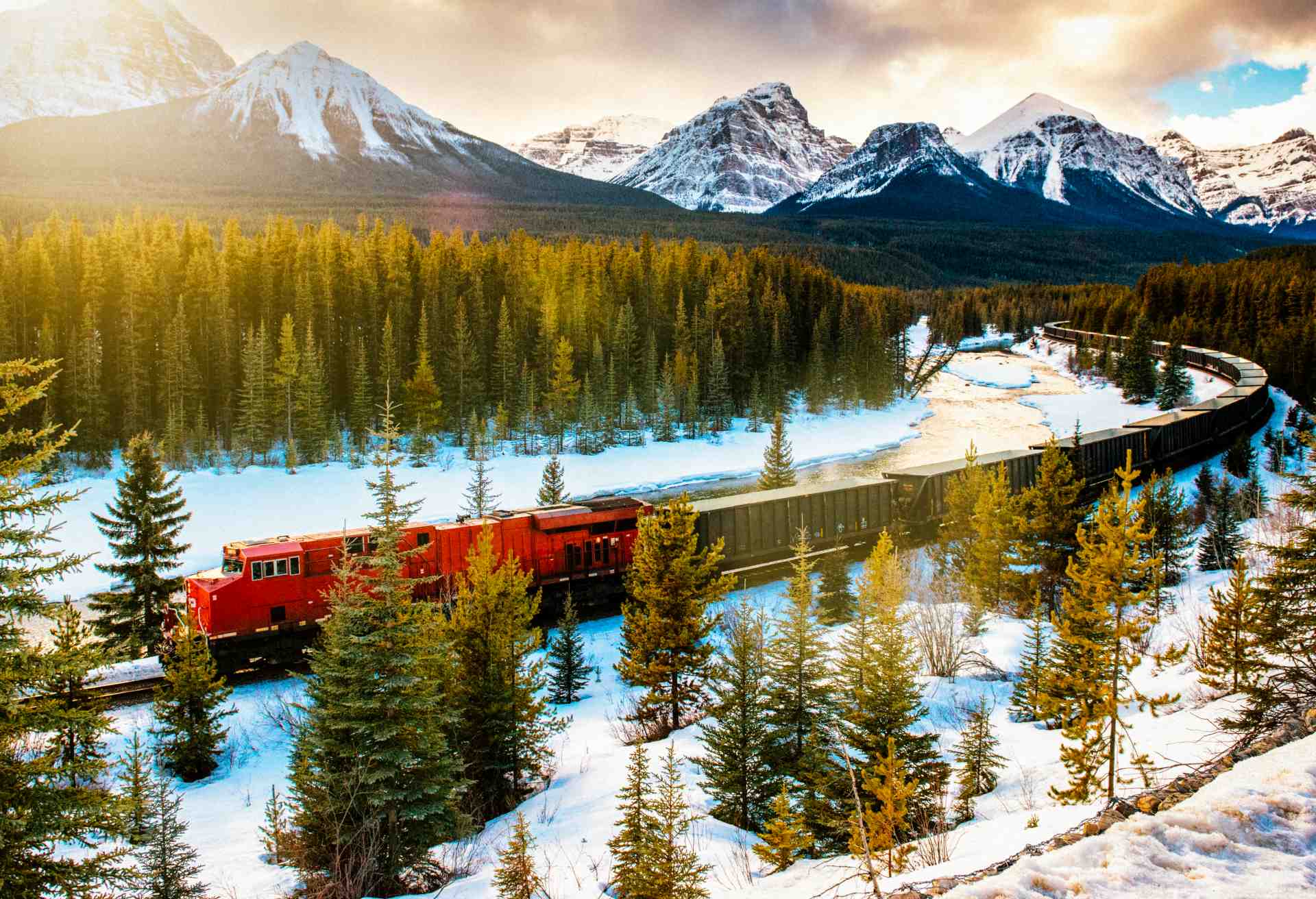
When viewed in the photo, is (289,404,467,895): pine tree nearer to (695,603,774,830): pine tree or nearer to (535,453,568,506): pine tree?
(695,603,774,830): pine tree

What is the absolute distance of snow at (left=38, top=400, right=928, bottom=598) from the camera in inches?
1881

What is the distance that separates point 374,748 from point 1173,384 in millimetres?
82440

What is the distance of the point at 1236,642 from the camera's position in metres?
12.5

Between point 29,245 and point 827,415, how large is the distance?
76.2m

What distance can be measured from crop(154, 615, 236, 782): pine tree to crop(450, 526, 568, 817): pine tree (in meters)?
7.14

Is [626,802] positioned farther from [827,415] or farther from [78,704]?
[827,415]

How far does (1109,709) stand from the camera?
969 cm

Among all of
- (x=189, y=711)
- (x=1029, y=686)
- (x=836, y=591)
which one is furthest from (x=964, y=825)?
(x=189, y=711)

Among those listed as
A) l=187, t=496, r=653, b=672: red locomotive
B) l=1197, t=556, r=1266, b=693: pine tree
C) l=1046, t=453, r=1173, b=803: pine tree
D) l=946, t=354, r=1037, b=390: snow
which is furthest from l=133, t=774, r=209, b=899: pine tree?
l=946, t=354, r=1037, b=390: snow

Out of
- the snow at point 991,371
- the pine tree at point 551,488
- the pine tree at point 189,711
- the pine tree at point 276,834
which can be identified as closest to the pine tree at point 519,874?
the pine tree at point 276,834

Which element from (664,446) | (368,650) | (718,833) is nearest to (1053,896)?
(718,833)

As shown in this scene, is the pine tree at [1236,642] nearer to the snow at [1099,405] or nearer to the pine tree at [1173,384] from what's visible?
the snow at [1099,405]

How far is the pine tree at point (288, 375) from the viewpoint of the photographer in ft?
201

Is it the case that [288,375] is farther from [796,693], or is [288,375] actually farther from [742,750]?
[742,750]
